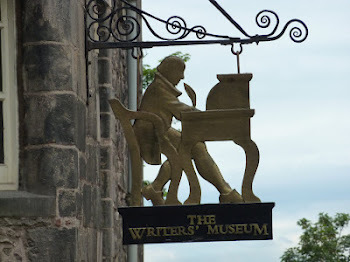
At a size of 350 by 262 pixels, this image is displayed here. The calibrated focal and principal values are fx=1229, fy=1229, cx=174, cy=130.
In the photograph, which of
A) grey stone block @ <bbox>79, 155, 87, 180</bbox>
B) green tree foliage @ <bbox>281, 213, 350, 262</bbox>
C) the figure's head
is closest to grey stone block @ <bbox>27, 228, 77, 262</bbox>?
grey stone block @ <bbox>79, 155, 87, 180</bbox>

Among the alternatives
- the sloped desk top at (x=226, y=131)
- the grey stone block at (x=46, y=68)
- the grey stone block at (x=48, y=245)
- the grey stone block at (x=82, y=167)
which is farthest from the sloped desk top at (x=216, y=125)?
the grey stone block at (x=48, y=245)

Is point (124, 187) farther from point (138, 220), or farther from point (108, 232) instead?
point (138, 220)

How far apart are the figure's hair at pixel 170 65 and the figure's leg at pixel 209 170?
0.62 meters

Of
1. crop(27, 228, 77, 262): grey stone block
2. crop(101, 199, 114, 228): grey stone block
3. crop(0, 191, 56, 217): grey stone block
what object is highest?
crop(101, 199, 114, 228): grey stone block

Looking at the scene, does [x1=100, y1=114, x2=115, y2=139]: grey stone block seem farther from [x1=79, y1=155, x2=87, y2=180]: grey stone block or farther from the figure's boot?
the figure's boot

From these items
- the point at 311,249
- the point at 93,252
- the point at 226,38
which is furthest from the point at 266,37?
the point at 311,249

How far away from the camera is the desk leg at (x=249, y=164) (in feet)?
27.4

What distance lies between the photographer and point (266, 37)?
8.67m

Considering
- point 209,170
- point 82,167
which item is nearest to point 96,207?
point 82,167

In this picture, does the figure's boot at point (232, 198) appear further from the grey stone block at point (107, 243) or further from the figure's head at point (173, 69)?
the grey stone block at point (107, 243)

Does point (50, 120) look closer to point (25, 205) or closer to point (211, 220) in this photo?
point (25, 205)

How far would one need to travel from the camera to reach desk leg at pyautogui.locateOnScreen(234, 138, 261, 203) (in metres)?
8.34

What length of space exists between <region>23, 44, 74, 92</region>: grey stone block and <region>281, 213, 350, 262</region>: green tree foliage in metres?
21.1

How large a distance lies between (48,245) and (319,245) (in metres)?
21.7
